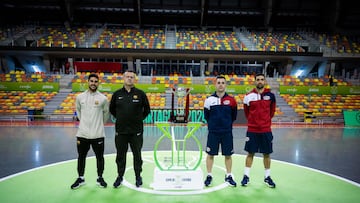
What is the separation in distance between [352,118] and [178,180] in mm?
14738

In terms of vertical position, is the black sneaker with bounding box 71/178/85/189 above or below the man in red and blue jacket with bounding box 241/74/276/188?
below

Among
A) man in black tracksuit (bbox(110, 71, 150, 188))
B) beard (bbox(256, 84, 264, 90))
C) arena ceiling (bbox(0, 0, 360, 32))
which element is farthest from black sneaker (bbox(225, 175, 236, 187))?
arena ceiling (bbox(0, 0, 360, 32))

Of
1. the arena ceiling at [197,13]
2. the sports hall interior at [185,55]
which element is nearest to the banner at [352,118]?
the sports hall interior at [185,55]

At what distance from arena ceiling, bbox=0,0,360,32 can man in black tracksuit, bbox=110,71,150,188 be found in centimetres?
2486

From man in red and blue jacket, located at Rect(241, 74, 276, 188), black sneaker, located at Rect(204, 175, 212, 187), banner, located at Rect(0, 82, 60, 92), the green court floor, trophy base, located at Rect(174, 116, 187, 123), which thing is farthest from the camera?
banner, located at Rect(0, 82, 60, 92)

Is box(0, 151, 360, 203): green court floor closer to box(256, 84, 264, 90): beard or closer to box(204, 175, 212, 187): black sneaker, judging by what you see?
box(204, 175, 212, 187): black sneaker

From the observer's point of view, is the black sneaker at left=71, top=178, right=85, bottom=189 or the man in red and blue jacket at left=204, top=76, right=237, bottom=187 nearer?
the black sneaker at left=71, top=178, right=85, bottom=189

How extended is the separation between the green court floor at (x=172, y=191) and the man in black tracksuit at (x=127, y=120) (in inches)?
18.3

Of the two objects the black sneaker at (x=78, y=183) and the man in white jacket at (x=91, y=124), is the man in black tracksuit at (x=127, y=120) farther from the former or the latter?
the black sneaker at (x=78, y=183)

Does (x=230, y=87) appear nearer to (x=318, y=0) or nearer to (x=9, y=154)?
(x=9, y=154)

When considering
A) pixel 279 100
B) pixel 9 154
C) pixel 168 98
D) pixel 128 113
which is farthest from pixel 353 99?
pixel 9 154

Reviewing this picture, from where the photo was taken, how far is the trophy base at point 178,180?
440 cm

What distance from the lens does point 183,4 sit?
93.8ft

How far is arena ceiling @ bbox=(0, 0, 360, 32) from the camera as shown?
2733 centimetres
